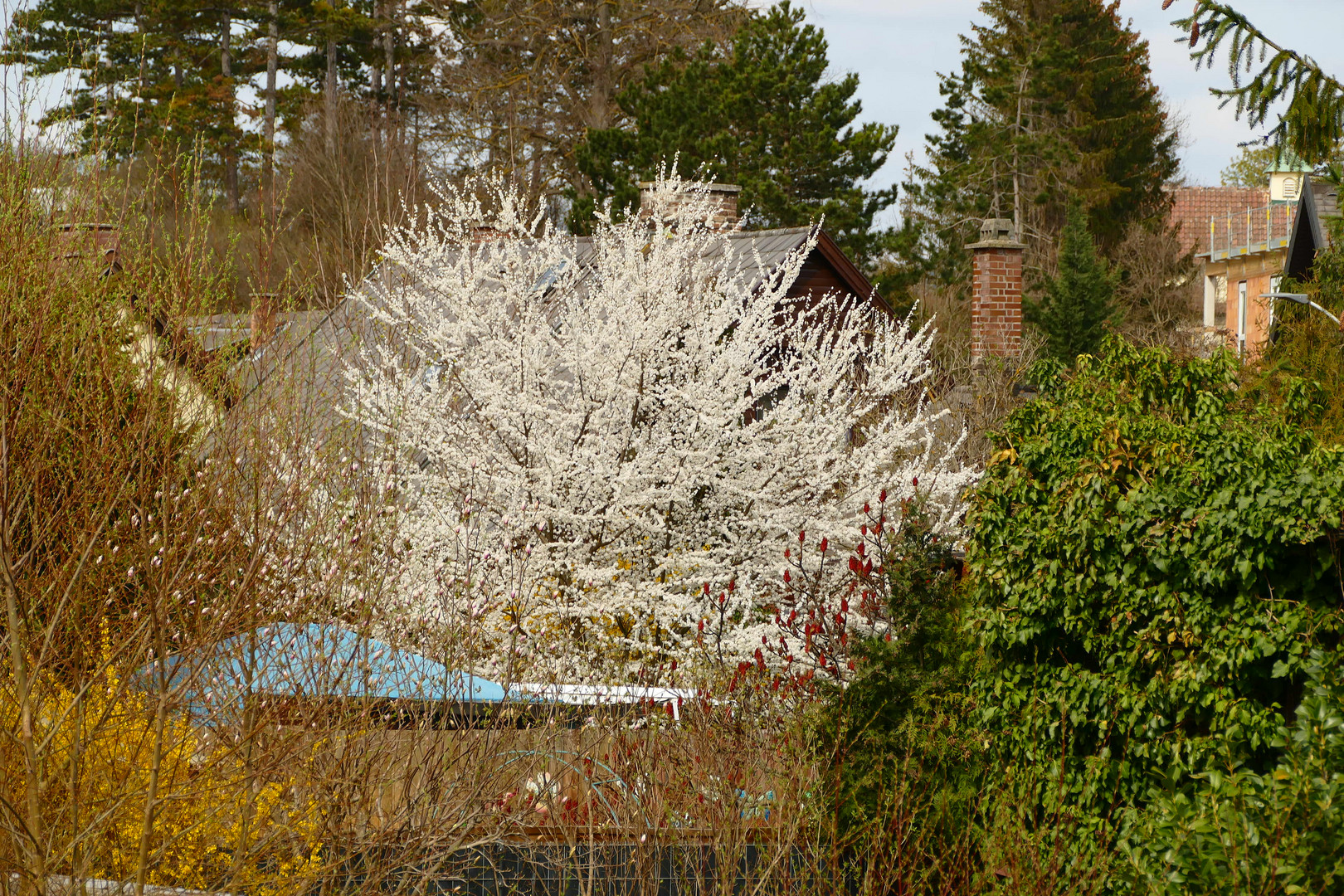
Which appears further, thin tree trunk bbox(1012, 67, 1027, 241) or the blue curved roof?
thin tree trunk bbox(1012, 67, 1027, 241)

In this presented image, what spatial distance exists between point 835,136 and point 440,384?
1502cm

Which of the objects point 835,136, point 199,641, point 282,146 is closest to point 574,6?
point 835,136

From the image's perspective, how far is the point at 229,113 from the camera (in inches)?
985

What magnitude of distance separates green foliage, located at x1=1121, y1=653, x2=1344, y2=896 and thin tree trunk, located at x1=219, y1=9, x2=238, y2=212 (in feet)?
77.2

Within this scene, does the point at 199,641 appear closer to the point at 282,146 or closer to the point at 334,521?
the point at 334,521

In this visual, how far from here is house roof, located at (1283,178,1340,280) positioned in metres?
16.3

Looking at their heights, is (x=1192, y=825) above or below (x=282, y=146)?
below

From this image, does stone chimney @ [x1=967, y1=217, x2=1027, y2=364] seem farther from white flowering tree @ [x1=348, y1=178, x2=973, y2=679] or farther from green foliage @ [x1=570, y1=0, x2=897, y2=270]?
white flowering tree @ [x1=348, y1=178, x2=973, y2=679]

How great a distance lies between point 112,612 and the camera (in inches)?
314

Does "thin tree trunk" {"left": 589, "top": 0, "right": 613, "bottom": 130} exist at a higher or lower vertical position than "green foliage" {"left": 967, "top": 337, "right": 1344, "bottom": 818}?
higher

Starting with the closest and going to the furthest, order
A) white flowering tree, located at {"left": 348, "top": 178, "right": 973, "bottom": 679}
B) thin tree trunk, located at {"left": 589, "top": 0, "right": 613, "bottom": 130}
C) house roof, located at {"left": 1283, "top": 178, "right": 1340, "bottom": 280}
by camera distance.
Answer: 1. white flowering tree, located at {"left": 348, "top": 178, "right": 973, "bottom": 679}
2. house roof, located at {"left": 1283, "top": 178, "right": 1340, "bottom": 280}
3. thin tree trunk, located at {"left": 589, "top": 0, "right": 613, "bottom": 130}

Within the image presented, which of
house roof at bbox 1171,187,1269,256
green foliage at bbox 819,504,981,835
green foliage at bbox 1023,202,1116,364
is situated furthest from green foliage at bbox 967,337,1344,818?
house roof at bbox 1171,187,1269,256

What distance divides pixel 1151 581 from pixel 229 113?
24.2 meters

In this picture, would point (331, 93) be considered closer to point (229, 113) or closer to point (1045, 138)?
point (229, 113)
